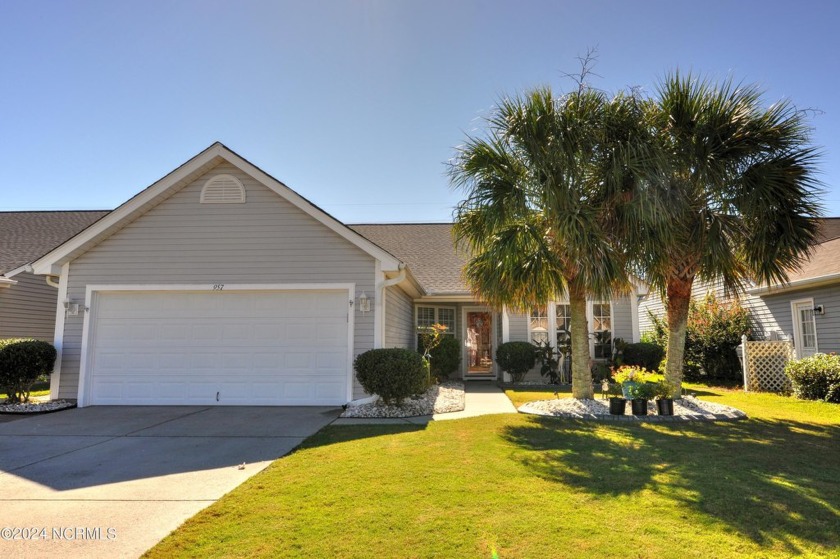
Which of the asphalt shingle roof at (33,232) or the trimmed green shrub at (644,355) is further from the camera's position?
the asphalt shingle roof at (33,232)

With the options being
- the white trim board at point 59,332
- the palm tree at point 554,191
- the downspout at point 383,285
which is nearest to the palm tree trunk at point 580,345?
the palm tree at point 554,191

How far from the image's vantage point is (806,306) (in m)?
12.3

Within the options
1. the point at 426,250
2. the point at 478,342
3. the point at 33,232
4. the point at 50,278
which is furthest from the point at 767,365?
the point at 33,232

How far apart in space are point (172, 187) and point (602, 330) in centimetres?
1242

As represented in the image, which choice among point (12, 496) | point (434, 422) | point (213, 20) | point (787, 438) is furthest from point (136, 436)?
point (787, 438)

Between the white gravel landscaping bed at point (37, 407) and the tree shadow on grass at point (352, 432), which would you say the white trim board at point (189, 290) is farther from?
the tree shadow on grass at point (352, 432)

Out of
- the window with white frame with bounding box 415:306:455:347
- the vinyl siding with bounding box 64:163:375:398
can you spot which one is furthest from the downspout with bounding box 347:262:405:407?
the window with white frame with bounding box 415:306:455:347

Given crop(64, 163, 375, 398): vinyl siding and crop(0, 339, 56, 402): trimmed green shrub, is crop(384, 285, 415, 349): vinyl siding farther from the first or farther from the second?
crop(0, 339, 56, 402): trimmed green shrub

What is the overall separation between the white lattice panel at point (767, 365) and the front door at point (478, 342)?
705cm

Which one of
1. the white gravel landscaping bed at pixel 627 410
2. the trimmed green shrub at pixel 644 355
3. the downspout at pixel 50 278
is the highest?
Result: the downspout at pixel 50 278

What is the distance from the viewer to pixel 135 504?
402cm

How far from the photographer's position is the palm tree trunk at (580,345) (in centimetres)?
889

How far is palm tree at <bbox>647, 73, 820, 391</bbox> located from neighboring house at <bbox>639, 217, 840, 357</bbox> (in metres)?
2.20

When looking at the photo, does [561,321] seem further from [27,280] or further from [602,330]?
[27,280]
